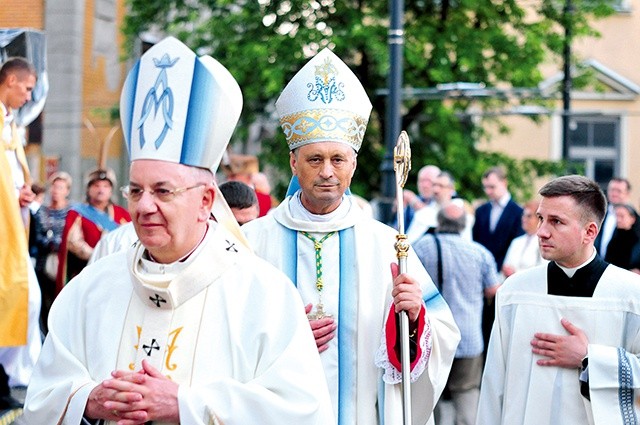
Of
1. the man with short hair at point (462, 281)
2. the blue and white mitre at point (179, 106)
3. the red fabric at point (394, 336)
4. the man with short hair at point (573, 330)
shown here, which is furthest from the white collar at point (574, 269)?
the man with short hair at point (462, 281)

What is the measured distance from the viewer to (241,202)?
7.38m

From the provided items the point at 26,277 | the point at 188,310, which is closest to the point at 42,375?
the point at 188,310

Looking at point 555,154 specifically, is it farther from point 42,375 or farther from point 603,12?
point 42,375

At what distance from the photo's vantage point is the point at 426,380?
5.93 m

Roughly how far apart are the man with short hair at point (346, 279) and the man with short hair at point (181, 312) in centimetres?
118

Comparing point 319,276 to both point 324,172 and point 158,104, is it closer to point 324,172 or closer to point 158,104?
point 324,172

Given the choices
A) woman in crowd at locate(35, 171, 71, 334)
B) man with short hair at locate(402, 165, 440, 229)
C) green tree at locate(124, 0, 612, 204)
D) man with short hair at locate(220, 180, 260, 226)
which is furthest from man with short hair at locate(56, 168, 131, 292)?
green tree at locate(124, 0, 612, 204)

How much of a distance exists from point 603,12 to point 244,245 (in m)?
17.3

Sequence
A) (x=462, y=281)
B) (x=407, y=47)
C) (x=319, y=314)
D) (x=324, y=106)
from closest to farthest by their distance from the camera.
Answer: (x=319, y=314), (x=324, y=106), (x=462, y=281), (x=407, y=47)

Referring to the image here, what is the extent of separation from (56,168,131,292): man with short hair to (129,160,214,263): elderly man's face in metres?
6.11

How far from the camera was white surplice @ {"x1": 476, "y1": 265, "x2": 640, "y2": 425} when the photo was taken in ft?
19.3

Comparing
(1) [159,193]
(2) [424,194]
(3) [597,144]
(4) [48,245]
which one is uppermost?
(3) [597,144]

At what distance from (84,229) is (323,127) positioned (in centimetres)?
506

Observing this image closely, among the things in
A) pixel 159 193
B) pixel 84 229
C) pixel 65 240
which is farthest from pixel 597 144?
pixel 159 193
